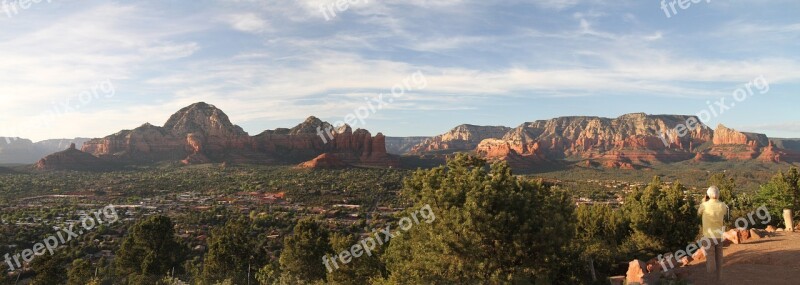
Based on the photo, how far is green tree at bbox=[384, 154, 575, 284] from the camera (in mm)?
15797

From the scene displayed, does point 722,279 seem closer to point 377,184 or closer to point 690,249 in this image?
point 690,249

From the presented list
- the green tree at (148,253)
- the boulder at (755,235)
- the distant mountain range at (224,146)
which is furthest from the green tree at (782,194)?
the distant mountain range at (224,146)

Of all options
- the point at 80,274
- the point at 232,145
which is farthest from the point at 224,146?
the point at 80,274

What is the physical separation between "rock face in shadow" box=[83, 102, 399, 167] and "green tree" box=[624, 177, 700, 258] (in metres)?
118

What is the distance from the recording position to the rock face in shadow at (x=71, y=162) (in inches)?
5153

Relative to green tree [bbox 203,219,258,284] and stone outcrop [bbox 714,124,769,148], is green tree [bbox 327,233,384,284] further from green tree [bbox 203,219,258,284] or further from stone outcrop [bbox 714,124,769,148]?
stone outcrop [bbox 714,124,769,148]

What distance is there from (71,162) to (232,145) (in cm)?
4673

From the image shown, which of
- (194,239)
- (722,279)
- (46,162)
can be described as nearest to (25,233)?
(194,239)

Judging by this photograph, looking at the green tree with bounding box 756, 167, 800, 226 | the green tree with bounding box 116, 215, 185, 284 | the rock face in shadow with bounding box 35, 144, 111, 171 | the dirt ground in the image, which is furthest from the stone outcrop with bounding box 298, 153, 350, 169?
the dirt ground

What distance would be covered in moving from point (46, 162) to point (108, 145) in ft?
80.1

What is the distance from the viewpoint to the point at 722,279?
14406 millimetres

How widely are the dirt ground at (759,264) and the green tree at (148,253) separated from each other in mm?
31069

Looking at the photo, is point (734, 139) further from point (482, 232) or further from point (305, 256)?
point (482, 232)

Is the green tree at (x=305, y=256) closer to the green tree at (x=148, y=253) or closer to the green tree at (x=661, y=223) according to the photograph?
the green tree at (x=148, y=253)
